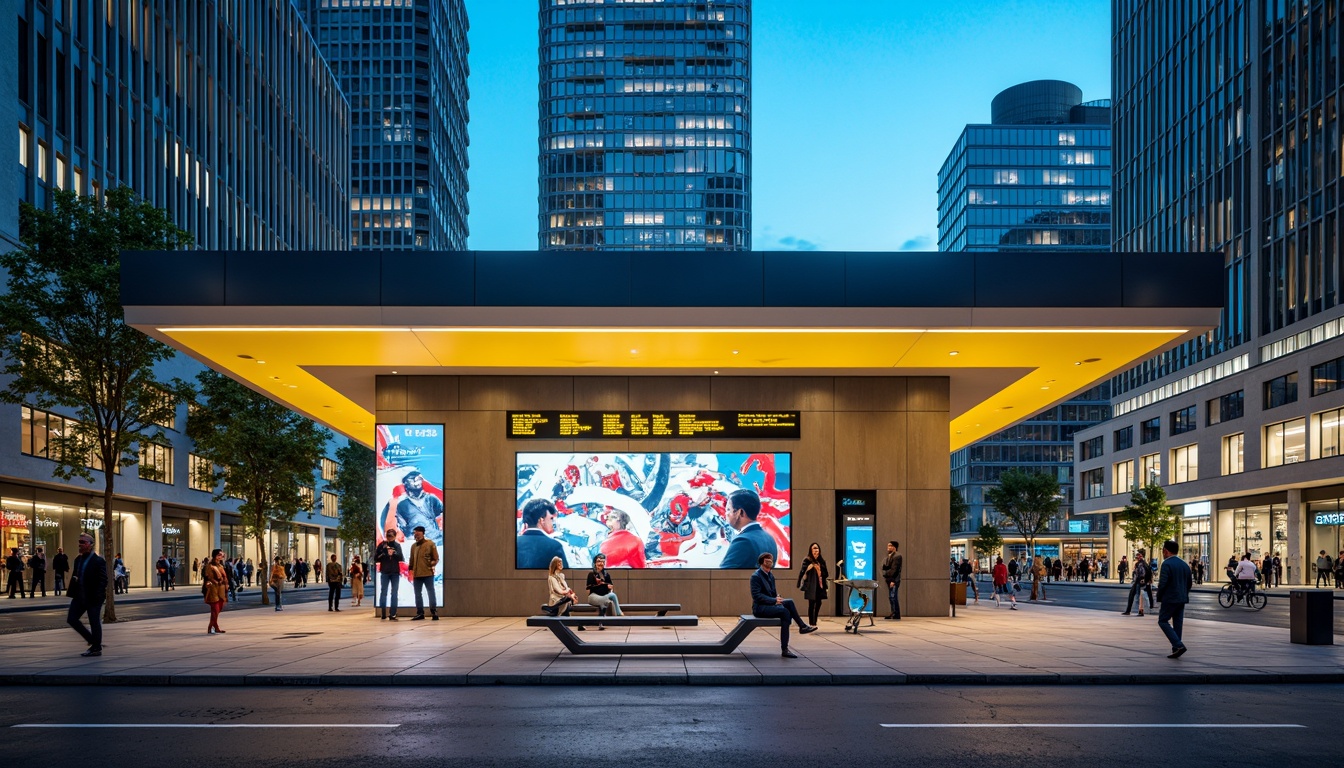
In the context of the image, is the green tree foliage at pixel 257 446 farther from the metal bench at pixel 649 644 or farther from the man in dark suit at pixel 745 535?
the metal bench at pixel 649 644

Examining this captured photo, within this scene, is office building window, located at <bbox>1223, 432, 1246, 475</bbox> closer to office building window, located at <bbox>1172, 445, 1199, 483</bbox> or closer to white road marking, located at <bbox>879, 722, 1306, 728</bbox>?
office building window, located at <bbox>1172, 445, 1199, 483</bbox>

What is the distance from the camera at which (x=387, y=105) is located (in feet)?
489

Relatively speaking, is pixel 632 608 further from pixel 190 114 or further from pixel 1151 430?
pixel 1151 430

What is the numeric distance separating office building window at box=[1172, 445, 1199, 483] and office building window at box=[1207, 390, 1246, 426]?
2767 millimetres

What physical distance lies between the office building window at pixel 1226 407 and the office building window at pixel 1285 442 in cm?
311

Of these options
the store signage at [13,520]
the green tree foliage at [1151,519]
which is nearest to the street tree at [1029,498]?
the green tree foliage at [1151,519]

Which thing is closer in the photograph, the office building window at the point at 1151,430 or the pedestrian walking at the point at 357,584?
the pedestrian walking at the point at 357,584

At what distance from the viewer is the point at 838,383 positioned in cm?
2234

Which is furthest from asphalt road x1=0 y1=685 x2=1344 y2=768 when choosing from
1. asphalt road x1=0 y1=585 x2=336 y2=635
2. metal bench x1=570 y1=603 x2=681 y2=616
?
asphalt road x1=0 y1=585 x2=336 y2=635

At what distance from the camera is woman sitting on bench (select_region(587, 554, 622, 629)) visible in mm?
Result: 18109

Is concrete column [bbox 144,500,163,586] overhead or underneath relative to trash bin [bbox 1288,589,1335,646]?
underneath

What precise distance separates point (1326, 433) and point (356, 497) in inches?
2061

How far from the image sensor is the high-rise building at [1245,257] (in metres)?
50.6

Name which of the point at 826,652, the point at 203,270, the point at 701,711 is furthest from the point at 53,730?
the point at 826,652
